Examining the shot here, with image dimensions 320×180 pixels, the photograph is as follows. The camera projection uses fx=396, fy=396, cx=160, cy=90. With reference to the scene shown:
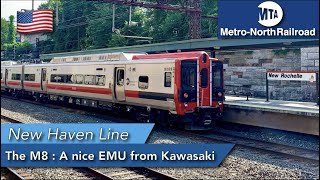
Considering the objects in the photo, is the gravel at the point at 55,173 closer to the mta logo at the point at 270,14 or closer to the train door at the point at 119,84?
the train door at the point at 119,84

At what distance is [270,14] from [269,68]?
133 inches

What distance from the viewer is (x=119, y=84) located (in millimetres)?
17203

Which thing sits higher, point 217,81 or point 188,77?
point 188,77

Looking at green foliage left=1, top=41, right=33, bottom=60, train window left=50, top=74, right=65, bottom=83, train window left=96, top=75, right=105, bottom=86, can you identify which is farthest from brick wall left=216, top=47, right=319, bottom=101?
green foliage left=1, top=41, right=33, bottom=60

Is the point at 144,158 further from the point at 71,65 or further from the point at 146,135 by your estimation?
the point at 71,65

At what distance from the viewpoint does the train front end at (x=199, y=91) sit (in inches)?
552

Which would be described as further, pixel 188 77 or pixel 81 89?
pixel 81 89

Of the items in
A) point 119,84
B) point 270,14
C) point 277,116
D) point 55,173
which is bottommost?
point 55,173

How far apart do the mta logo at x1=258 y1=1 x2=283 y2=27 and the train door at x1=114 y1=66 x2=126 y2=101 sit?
6459 mm

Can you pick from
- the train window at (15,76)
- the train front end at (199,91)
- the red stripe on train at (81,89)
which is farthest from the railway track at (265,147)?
the train window at (15,76)

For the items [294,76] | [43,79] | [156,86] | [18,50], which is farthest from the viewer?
[18,50]

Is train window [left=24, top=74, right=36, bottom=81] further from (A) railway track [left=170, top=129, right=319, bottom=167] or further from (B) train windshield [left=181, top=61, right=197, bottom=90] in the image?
(B) train windshield [left=181, top=61, right=197, bottom=90]

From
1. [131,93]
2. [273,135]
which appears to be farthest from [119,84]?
[273,135]

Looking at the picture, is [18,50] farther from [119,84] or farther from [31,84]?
[119,84]
